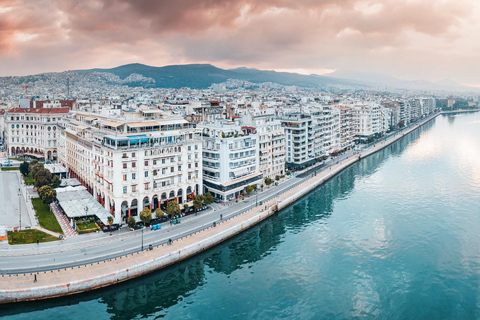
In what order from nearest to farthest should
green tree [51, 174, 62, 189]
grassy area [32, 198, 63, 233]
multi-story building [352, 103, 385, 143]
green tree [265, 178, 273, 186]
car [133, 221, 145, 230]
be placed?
1. car [133, 221, 145, 230]
2. grassy area [32, 198, 63, 233]
3. green tree [51, 174, 62, 189]
4. green tree [265, 178, 273, 186]
5. multi-story building [352, 103, 385, 143]

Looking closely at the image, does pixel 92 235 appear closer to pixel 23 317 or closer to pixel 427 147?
pixel 23 317

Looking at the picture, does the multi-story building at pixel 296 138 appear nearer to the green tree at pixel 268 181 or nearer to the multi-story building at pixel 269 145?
the multi-story building at pixel 269 145

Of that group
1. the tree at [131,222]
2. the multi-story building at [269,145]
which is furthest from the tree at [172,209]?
the multi-story building at [269,145]

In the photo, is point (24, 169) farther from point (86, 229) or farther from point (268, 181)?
point (268, 181)

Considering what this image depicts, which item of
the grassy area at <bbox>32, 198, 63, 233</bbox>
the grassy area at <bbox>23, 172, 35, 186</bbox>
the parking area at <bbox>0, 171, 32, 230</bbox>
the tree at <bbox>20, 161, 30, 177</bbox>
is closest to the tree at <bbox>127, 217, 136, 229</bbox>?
the grassy area at <bbox>32, 198, 63, 233</bbox>

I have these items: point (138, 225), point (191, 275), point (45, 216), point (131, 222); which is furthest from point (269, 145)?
point (45, 216)

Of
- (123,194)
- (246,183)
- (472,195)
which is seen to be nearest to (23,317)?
(123,194)

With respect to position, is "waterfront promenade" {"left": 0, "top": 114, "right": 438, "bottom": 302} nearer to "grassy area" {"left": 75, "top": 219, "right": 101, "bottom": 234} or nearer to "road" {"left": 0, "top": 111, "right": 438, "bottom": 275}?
"road" {"left": 0, "top": 111, "right": 438, "bottom": 275}
